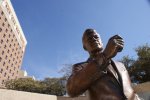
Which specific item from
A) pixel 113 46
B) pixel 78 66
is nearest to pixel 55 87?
pixel 78 66

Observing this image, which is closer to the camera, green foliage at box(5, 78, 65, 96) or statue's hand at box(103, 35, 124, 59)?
statue's hand at box(103, 35, 124, 59)

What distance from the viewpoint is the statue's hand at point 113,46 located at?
199cm

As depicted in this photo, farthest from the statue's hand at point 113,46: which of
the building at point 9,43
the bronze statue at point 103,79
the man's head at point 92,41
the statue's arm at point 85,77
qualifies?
the building at point 9,43

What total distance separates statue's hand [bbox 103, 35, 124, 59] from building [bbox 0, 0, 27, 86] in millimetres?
48851

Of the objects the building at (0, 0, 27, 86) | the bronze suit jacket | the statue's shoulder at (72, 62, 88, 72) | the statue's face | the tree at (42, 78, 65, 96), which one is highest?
the building at (0, 0, 27, 86)

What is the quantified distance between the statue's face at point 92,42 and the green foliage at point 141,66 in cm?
3025

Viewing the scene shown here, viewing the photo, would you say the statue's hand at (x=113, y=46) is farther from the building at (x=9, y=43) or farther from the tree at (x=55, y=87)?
the building at (x=9, y=43)

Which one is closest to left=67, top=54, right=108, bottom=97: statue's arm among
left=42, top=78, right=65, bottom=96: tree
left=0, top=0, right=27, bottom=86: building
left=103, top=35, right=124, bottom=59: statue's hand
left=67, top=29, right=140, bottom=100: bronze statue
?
left=67, top=29, right=140, bottom=100: bronze statue

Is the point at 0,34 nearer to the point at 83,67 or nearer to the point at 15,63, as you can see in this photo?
the point at 15,63

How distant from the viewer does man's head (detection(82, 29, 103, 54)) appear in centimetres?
226

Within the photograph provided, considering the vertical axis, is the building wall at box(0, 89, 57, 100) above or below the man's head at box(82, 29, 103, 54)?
above

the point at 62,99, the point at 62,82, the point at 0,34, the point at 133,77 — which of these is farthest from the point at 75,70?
the point at 0,34

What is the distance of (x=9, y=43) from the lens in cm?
5559

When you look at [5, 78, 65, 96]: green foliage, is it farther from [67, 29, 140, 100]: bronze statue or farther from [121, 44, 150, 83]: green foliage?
[67, 29, 140, 100]: bronze statue
